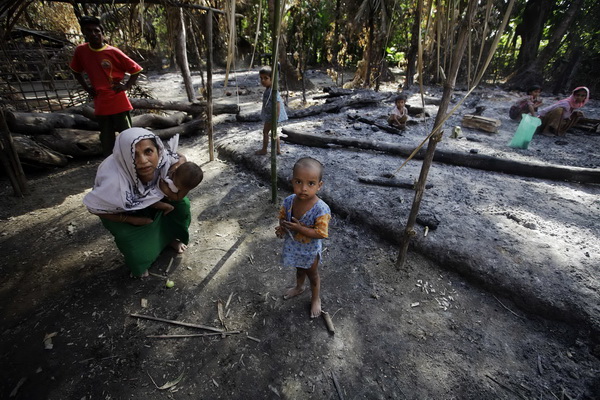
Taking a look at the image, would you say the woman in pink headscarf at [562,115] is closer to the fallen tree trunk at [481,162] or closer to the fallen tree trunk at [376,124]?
the fallen tree trunk at [481,162]

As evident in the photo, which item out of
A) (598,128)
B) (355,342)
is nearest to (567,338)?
(355,342)

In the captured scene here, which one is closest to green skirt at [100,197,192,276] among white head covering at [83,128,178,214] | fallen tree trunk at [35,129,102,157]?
white head covering at [83,128,178,214]

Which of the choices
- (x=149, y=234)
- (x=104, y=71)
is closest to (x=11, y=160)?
(x=104, y=71)

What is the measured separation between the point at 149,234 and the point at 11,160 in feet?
9.41

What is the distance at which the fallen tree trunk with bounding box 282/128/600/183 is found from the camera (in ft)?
13.6

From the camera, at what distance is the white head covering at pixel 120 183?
2.21 meters

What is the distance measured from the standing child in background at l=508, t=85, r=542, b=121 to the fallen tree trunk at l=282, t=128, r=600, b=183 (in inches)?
135

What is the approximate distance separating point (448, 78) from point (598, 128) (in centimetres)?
751

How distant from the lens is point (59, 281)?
2.61 meters

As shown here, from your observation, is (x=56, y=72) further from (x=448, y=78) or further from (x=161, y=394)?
(x=448, y=78)

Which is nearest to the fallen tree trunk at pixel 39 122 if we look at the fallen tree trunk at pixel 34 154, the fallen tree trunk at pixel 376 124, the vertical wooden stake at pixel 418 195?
the fallen tree trunk at pixel 34 154

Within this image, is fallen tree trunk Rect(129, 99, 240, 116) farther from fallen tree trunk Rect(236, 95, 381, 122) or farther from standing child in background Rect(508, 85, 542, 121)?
standing child in background Rect(508, 85, 542, 121)

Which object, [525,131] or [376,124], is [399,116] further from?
[525,131]

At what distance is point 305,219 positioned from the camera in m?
2.00
